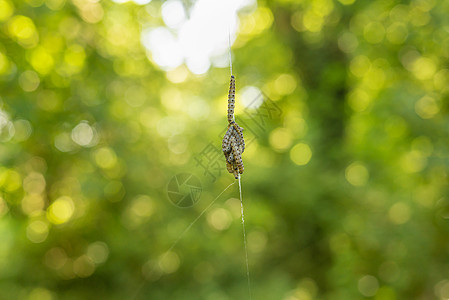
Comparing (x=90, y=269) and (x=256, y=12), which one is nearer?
(x=90, y=269)

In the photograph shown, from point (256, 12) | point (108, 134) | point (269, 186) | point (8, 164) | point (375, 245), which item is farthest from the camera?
point (256, 12)

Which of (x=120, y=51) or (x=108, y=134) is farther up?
(x=120, y=51)

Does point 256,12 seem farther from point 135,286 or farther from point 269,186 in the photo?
point 135,286

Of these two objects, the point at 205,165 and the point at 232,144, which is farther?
the point at 205,165

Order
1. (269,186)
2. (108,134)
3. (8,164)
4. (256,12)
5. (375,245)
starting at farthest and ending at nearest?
1. (256,12)
2. (269,186)
3. (375,245)
4. (108,134)
5. (8,164)

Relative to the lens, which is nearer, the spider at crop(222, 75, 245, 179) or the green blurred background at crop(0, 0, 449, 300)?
the spider at crop(222, 75, 245, 179)

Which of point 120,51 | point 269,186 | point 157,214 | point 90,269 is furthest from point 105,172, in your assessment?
point 269,186

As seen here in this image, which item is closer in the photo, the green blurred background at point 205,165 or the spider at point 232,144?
the spider at point 232,144

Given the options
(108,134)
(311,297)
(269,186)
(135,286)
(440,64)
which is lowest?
(311,297)
